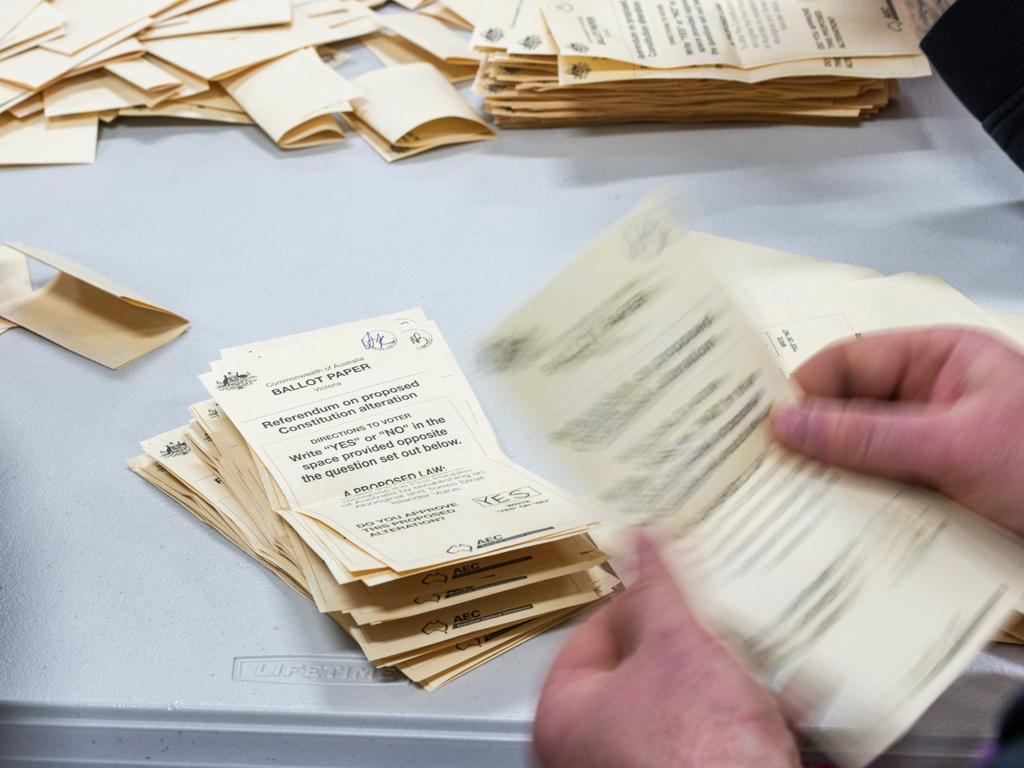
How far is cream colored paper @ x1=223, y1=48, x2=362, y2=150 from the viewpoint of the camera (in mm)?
1277

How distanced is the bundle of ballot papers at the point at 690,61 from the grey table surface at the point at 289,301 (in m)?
0.03

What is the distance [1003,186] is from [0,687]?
3.31 feet

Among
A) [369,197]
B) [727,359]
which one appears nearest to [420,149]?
[369,197]

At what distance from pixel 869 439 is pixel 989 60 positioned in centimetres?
58

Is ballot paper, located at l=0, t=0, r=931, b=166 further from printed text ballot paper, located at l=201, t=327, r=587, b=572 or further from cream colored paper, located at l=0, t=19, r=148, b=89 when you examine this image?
printed text ballot paper, located at l=201, t=327, r=587, b=572

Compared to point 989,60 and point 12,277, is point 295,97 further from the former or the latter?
point 989,60

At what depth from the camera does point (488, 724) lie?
2.23 ft

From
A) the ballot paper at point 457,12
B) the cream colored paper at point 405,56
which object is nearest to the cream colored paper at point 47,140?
the cream colored paper at point 405,56

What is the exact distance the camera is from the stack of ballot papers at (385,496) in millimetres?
702

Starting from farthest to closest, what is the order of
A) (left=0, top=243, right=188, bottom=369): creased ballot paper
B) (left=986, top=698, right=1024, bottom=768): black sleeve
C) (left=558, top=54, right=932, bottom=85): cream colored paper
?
(left=558, top=54, right=932, bottom=85): cream colored paper
(left=0, top=243, right=188, bottom=369): creased ballot paper
(left=986, top=698, right=1024, bottom=768): black sleeve

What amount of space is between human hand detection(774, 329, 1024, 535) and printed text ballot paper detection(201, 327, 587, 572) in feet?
0.54

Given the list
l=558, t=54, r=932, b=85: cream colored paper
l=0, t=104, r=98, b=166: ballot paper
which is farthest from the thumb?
l=0, t=104, r=98, b=166: ballot paper

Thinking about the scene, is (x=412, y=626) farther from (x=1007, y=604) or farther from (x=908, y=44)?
(x=908, y=44)

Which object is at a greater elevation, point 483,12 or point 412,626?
point 483,12
